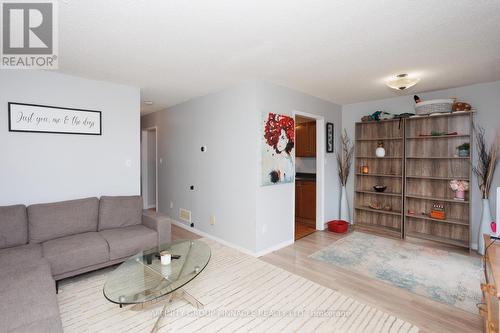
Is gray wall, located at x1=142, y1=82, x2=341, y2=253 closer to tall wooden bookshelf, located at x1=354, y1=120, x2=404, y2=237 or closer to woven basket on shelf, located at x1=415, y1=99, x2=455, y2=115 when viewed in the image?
tall wooden bookshelf, located at x1=354, y1=120, x2=404, y2=237

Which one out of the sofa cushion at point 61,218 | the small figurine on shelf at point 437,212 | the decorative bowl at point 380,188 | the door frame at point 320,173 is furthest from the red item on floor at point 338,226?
the sofa cushion at point 61,218

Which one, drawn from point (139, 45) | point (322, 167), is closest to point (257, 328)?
point (139, 45)

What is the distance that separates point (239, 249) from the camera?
11.5ft

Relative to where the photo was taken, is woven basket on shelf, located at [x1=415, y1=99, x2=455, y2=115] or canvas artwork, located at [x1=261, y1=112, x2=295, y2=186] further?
woven basket on shelf, located at [x1=415, y1=99, x2=455, y2=115]

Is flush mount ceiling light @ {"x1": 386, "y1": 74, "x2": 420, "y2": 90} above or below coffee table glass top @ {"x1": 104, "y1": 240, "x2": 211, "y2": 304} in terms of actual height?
above

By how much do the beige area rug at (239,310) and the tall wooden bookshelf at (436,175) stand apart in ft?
8.28

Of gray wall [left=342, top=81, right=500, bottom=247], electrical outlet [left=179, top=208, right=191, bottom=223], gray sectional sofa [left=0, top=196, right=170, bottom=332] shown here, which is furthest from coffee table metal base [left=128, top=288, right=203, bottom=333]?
gray wall [left=342, top=81, right=500, bottom=247]

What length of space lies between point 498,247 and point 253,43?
8.42 ft

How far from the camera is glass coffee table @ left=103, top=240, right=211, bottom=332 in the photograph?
5.65 feet

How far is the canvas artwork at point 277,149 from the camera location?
10.9 feet

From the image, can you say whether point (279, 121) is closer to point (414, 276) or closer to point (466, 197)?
point (414, 276)

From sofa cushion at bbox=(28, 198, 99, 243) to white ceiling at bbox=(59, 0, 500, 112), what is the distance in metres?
1.60

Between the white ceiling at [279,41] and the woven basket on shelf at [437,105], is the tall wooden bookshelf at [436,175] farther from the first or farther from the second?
the white ceiling at [279,41]

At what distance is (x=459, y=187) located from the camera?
3551 millimetres
